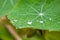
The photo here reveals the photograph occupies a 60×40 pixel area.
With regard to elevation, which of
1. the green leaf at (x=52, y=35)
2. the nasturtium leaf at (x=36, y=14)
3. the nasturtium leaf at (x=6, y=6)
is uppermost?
the nasturtium leaf at (x=6, y=6)

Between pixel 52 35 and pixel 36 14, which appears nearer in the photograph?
pixel 36 14

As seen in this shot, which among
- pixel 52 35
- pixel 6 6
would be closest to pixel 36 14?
pixel 6 6

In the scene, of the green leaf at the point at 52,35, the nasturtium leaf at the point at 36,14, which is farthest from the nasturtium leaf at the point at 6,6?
the green leaf at the point at 52,35

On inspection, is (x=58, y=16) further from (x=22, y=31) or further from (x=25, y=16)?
(x=22, y=31)

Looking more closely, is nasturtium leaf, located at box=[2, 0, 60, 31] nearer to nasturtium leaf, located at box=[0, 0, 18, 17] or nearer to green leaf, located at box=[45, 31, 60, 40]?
nasturtium leaf, located at box=[0, 0, 18, 17]

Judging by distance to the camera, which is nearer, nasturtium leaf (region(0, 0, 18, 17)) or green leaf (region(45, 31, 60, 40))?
nasturtium leaf (region(0, 0, 18, 17))

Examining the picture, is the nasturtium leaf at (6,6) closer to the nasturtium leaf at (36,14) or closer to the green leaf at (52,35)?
the nasturtium leaf at (36,14)

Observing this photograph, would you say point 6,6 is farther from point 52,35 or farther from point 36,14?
point 52,35

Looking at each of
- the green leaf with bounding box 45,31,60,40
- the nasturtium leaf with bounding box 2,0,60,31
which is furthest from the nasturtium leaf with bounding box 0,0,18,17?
the green leaf with bounding box 45,31,60,40
